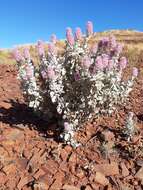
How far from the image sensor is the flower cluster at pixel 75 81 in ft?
30.5

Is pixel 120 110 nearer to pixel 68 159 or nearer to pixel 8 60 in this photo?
pixel 68 159

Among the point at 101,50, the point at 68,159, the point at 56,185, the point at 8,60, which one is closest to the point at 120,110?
the point at 101,50

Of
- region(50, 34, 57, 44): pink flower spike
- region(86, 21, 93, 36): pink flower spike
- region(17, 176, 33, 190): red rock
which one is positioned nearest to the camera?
region(17, 176, 33, 190): red rock

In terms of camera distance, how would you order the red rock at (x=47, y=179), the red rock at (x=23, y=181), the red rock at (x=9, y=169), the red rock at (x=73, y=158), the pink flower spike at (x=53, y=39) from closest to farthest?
1. the red rock at (x=23, y=181)
2. the red rock at (x=47, y=179)
3. the red rock at (x=9, y=169)
4. the red rock at (x=73, y=158)
5. the pink flower spike at (x=53, y=39)

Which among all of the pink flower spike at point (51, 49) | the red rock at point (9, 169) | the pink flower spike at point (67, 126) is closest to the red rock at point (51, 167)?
the red rock at point (9, 169)

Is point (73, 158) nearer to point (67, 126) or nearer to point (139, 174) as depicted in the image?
point (67, 126)

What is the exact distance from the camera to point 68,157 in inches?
360

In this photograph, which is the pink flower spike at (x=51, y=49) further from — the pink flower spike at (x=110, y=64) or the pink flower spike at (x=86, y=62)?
the pink flower spike at (x=110, y=64)

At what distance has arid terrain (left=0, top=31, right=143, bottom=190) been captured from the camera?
847cm

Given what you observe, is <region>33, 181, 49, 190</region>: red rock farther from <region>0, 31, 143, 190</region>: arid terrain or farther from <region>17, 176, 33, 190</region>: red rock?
<region>17, 176, 33, 190</region>: red rock

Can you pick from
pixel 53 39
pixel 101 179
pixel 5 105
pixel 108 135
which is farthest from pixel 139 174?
pixel 5 105

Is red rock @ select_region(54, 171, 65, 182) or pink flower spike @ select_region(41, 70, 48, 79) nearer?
red rock @ select_region(54, 171, 65, 182)

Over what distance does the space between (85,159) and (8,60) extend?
10972 millimetres

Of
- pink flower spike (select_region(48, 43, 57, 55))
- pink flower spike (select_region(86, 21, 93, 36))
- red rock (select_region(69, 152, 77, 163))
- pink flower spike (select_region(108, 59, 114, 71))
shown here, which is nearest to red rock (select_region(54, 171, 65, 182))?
red rock (select_region(69, 152, 77, 163))
